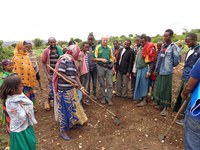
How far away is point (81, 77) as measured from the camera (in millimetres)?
5078

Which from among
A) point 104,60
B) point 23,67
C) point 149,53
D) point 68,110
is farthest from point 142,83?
point 23,67

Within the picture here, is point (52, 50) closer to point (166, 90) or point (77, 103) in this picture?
point (77, 103)

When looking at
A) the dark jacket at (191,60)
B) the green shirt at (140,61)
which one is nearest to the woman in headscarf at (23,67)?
the green shirt at (140,61)

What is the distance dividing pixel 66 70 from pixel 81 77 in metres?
1.58

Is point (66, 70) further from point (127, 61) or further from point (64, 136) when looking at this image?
point (127, 61)

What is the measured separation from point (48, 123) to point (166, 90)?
2.90 meters

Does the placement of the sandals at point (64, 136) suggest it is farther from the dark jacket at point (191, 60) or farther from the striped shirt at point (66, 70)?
the dark jacket at point (191, 60)

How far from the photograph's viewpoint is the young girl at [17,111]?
2455 mm

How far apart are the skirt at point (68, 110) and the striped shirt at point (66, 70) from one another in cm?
10

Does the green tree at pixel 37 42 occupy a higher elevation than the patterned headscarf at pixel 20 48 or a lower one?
lower

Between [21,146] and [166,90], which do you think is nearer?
[21,146]

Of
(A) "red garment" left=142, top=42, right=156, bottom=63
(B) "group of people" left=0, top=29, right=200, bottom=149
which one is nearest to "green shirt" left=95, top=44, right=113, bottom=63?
(B) "group of people" left=0, top=29, right=200, bottom=149

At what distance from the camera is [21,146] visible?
2.56m

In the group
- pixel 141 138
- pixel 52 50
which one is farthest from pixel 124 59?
pixel 141 138
